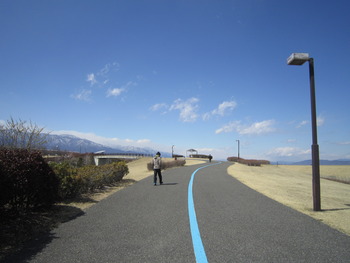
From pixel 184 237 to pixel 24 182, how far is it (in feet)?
13.1

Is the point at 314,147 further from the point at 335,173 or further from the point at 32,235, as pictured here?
the point at 335,173

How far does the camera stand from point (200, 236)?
4.31 metres

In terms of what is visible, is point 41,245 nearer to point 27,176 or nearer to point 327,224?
point 27,176

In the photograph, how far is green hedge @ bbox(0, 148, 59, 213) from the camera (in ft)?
16.0

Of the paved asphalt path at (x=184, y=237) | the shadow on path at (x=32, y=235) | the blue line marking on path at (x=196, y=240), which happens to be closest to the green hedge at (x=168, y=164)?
the paved asphalt path at (x=184, y=237)

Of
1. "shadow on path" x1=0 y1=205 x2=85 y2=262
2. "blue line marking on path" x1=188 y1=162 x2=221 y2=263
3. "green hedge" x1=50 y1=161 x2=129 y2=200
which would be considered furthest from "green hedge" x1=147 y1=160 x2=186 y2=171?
"blue line marking on path" x1=188 y1=162 x2=221 y2=263

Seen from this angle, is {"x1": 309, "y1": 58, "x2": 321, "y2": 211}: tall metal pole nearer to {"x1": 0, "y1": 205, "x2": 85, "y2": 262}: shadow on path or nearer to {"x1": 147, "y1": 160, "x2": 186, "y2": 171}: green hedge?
{"x1": 0, "y1": 205, "x2": 85, "y2": 262}: shadow on path

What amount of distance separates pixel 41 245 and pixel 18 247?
13.8 inches

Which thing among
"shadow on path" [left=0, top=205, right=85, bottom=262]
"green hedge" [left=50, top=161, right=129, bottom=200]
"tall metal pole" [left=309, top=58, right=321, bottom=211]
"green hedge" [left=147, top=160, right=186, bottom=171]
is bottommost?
"green hedge" [left=147, top=160, right=186, bottom=171]

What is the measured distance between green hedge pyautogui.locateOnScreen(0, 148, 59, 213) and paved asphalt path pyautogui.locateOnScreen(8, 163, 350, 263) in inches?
49.4

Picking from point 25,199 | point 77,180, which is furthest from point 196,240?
point 77,180

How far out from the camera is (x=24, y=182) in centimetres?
529

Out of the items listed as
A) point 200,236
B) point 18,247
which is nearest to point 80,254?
point 18,247

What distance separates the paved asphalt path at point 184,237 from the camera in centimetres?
343
